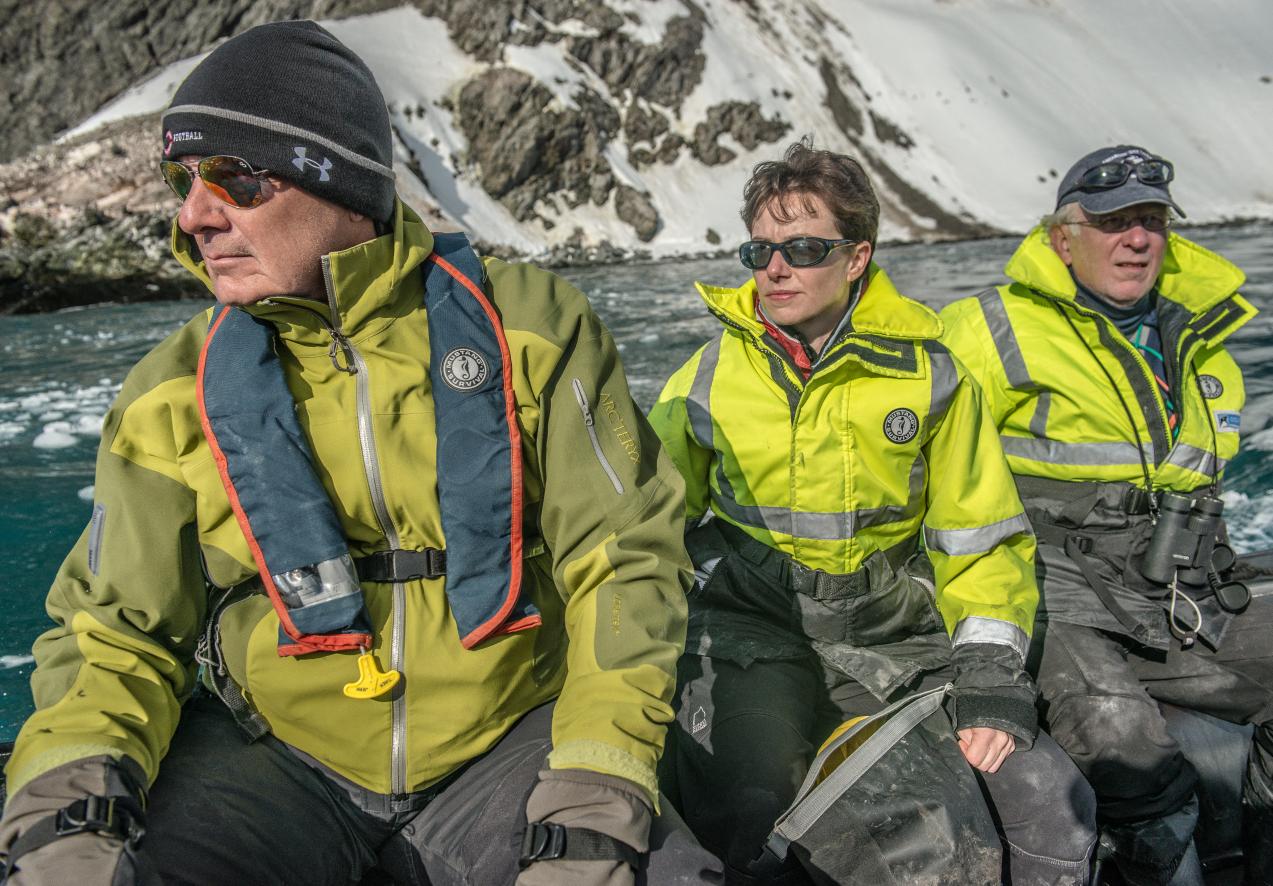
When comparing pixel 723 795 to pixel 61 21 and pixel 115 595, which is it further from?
pixel 61 21

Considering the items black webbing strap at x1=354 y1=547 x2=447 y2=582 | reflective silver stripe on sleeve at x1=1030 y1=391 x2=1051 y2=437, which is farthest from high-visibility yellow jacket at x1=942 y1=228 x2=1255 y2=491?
black webbing strap at x1=354 y1=547 x2=447 y2=582

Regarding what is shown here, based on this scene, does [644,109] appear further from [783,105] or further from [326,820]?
[326,820]

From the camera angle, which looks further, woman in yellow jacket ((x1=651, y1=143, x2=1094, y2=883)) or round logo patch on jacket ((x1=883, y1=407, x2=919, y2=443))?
round logo patch on jacket ((x1=883, y1=407, x2=919, y2=443))

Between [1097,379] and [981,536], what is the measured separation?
1.00 m

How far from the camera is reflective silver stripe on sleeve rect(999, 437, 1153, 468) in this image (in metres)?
3.10

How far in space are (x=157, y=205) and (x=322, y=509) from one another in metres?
23.7

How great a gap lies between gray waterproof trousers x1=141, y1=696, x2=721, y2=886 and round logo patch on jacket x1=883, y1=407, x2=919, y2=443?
3.83 ft

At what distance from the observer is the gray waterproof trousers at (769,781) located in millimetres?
2096

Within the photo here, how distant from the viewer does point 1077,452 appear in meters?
3.13

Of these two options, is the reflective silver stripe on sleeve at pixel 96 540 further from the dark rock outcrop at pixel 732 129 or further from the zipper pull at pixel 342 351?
the dark rock outcrop at pixel 732 129

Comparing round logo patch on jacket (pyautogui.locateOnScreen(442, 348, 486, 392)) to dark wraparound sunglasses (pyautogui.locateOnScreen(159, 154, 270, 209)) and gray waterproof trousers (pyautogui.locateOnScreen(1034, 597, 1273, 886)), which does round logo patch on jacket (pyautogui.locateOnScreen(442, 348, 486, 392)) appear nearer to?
dark wraparound sunglasses (pyautogui.locateOnScreen(159, 154, 270, 209))

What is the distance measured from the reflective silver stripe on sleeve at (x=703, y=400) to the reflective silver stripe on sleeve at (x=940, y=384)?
590 millimetres

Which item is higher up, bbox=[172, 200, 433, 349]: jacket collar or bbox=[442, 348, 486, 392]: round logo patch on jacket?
bbox=[172, 200, 433, 349]: jacket collar

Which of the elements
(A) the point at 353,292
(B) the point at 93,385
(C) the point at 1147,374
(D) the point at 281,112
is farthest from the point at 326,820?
(B) the point at 93,385
